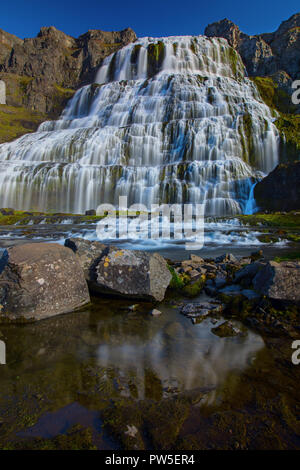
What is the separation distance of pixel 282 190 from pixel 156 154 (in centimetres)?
1520

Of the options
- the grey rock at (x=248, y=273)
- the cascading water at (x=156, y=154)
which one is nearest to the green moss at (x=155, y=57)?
the cascading water at (x=156, y=154)

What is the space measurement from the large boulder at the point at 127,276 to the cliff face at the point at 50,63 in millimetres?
62198

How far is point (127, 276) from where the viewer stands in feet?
14.8

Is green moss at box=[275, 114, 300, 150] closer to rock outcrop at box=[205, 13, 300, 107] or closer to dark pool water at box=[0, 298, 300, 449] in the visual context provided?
rock outcrop at box=[205, 13, 300, 107]

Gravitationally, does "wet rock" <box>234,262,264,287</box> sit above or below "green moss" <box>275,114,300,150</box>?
below

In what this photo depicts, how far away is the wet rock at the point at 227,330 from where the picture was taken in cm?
340

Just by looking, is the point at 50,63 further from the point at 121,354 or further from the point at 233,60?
the point at 121,354

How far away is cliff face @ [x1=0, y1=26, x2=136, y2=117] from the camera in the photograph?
2322 inches

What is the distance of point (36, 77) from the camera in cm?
6231

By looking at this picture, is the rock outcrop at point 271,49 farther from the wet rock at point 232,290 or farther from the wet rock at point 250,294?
the wet rock at point 250,294

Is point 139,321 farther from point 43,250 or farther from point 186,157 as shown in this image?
point 186,157

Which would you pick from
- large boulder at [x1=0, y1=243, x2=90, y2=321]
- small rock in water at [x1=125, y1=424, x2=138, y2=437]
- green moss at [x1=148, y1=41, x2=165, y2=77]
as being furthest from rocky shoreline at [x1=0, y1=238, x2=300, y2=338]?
green moss at [x1=148, y1=41, x2=165, y2=77]

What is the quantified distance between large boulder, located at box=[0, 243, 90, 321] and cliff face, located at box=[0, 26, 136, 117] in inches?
2452

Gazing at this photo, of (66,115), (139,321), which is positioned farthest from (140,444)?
(66,115)
